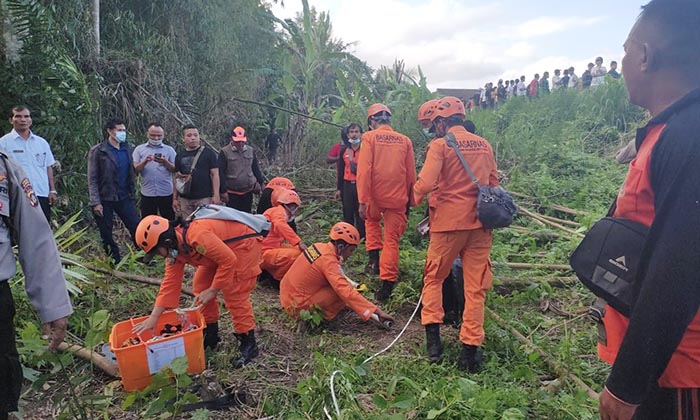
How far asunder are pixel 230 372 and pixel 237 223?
3.59 ft

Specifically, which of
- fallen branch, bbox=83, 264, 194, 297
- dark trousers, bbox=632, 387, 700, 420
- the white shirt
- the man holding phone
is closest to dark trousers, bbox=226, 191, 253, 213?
the man holding phone

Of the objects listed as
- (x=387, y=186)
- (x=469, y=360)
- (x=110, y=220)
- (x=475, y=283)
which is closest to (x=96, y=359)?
(x=469, y=360)

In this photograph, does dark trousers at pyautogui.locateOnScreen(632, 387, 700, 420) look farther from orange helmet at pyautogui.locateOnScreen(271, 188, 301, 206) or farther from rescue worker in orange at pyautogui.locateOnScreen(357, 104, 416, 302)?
orange helmet at pyautogui.locateOnScreen(271, 188, 301, 206)

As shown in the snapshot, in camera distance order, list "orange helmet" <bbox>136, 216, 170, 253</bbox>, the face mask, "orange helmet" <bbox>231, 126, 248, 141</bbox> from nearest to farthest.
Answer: "orange helmet" <bbox>136, 216, 170, 253</bbox> → the face mask → "orange helmet" <bbox>231, 126, 248, 141</bbox>

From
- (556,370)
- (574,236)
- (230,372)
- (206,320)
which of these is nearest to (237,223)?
(206,320)

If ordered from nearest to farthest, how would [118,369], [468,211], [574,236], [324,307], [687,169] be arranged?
[687,169] → [118,369] → [468,211] → [324,307] → [574,236]

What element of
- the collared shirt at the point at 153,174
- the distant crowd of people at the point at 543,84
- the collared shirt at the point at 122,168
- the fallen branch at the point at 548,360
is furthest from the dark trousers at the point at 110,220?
the distant crowd of people at the point at 543,84

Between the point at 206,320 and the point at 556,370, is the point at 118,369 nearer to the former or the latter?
the point at 206,320

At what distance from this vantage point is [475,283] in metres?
3.66

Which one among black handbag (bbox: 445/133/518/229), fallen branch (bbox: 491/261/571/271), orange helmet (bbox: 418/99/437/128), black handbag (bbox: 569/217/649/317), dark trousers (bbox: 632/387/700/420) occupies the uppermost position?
orange helmet (bbox: 418/99/437/128)

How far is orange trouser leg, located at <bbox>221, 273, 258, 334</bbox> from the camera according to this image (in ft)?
11.7

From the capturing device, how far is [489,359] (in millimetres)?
3734

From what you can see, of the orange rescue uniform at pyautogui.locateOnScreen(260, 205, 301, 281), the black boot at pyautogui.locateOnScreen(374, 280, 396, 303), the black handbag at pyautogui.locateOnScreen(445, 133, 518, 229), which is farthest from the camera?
the orange rescue uniform at pyautogui.locateOnScreen(260, 205, 301, 281)

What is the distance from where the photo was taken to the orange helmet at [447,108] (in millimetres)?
3916
